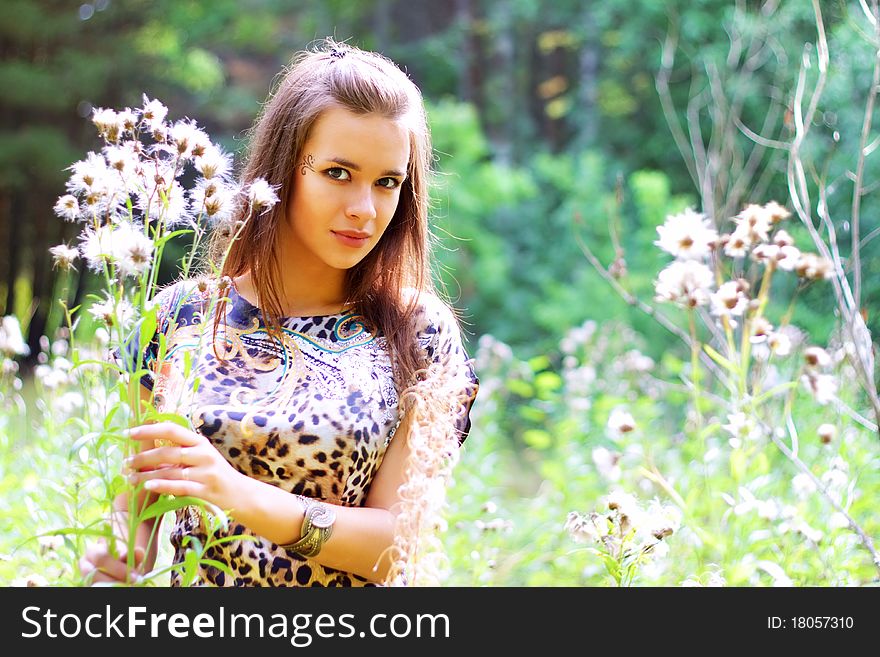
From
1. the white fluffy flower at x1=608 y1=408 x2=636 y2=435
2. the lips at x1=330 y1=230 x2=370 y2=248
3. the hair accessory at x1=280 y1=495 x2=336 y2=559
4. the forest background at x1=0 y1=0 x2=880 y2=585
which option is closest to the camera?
the hair accessory at x1=280 y1=495 x2=336 y2=559

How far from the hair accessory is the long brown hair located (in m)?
0.23

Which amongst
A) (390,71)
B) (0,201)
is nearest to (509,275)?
(0,201)

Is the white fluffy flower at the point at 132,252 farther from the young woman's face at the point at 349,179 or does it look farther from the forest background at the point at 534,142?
the forest background at the point at 534,142

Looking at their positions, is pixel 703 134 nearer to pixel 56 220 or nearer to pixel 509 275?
pixel 509 275

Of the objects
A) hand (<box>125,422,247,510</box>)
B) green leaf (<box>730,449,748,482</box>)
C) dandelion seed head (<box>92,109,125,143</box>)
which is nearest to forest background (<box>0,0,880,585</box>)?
green leaf (<box>730,449,748,482</box>)

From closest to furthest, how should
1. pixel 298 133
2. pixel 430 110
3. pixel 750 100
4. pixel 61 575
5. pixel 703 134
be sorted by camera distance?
pixel 298 133 < pixel 61 575 < pixel 750 100 < pixel 703 134 < pixel 430 110

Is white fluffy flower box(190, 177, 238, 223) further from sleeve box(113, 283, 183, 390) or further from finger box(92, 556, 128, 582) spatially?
finger box(92, 556, 128, 582)

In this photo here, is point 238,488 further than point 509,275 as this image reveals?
No

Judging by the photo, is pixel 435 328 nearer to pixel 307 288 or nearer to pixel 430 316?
pixel 430 316

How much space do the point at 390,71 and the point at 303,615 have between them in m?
0.77

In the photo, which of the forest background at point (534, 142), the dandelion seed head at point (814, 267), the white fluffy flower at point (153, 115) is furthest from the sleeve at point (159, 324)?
the forest background at point (534, 142)

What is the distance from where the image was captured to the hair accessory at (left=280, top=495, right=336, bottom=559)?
1.16 m

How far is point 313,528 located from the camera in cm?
116

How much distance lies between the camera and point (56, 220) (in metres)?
7.86
